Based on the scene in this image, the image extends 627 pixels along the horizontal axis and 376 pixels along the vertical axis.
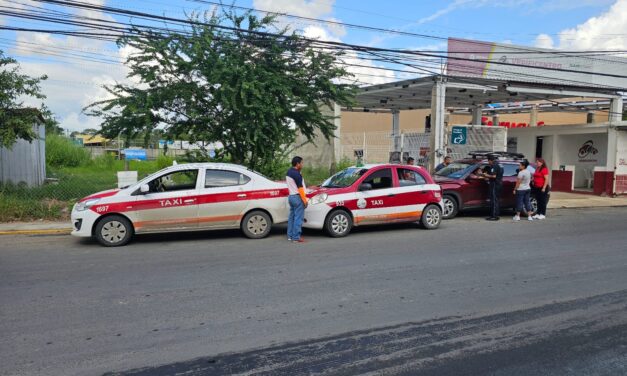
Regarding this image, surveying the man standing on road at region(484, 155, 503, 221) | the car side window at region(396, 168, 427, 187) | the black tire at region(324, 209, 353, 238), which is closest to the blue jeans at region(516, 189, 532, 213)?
the man standing on road at region(484, 155, 503, 221)

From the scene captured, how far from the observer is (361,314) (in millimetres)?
5355

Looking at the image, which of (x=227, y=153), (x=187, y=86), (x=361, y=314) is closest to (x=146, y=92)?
(x=187, y=86)

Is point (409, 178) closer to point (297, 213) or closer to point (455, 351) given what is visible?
point (297, 213)

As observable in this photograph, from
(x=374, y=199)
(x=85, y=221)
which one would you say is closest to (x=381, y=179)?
(x=374, y=199)

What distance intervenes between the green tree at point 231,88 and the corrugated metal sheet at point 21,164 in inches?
173

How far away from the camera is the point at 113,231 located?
9.27 meters

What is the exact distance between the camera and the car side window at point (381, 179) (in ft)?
35.8

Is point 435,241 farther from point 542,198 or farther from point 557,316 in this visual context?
point 542,198

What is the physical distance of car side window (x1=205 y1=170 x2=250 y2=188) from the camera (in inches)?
392

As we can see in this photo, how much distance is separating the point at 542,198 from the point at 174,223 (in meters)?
10.1

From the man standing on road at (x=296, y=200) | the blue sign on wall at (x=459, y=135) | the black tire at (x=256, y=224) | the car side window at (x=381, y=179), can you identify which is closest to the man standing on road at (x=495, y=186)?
the car side window at (x=381, y=179)

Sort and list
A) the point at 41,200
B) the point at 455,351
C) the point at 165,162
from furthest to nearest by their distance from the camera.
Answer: the point at 165,162 → the point at 41,200 → the point at 455,351

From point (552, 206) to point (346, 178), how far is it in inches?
388

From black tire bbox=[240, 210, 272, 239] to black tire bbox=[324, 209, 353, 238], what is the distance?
1220mm
